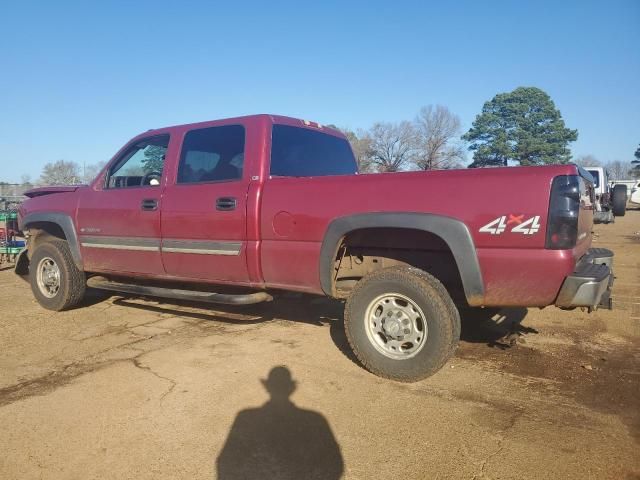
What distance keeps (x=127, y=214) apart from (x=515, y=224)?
3.73m

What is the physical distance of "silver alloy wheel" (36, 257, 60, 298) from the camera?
231 inches

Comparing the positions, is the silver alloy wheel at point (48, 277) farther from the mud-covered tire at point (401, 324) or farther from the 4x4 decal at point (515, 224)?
the 4x4 decal at point (515, 224)

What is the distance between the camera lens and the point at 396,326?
11.9ft

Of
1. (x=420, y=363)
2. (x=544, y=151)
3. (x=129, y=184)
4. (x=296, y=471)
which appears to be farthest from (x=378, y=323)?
(x=544, y=151)

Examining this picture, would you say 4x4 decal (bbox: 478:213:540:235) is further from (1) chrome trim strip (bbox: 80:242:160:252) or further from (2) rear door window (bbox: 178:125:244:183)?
(1) chrome trim strip (bbox: 80:242:160:252)

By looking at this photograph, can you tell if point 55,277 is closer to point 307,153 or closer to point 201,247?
point 201,247

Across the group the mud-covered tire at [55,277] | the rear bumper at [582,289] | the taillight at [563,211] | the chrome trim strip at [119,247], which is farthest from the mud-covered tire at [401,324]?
the mud-covered tire at [55,277]

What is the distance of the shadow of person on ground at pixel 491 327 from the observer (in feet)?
15.2

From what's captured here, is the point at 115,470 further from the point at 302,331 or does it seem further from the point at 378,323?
the point at 302,331

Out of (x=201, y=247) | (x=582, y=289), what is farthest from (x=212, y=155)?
(x=582, y=289)

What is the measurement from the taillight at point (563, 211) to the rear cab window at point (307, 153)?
2273 mm

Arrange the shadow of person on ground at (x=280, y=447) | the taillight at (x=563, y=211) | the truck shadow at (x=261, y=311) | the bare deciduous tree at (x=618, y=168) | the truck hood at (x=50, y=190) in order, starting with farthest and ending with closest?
the bare deciduous tree at (x=618, y=168), the truck hood at (x=50, y=190), the truck shadow at (x=261, y=311), the taillight at (x=563, y=211), the shadow of person on ground at (x=280, y=447)

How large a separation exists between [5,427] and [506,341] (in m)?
3.83

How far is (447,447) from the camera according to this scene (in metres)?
2.71
